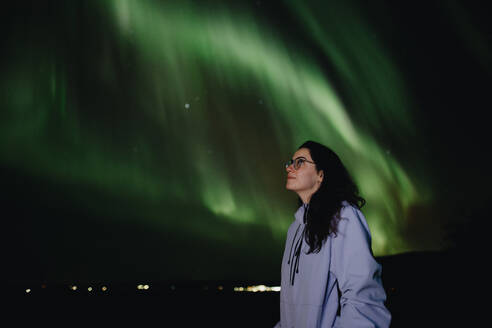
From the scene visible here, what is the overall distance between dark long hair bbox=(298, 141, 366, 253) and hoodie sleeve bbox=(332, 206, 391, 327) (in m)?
0.11

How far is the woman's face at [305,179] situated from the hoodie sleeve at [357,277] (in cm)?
52

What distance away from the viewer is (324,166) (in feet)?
8.70

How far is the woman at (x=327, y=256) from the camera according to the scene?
1.84 meters

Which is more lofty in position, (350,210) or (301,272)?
(350,210)

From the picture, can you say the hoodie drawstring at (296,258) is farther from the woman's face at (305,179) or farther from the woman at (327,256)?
the woman's face at (305,179)

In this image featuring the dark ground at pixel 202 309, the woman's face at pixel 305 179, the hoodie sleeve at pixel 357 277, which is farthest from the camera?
the dark ground at pixel 202 309

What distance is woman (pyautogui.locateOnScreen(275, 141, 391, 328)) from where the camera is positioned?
184 cm

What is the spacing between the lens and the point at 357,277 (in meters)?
1.87

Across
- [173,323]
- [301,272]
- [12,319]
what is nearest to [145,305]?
[173,323]

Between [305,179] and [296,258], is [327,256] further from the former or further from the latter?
[305,179]

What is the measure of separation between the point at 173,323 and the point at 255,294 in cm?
241

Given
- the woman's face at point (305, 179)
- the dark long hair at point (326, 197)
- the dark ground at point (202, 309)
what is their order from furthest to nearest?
the dark ground at point (202, 309) < the woman's face at point (305, 179) < the dark long hair at point (326, 197)

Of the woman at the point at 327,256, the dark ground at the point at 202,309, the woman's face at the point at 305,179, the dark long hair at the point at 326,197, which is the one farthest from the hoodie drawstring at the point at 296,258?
the dark ground at the point at 202,309

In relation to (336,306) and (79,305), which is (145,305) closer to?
(79,305)
